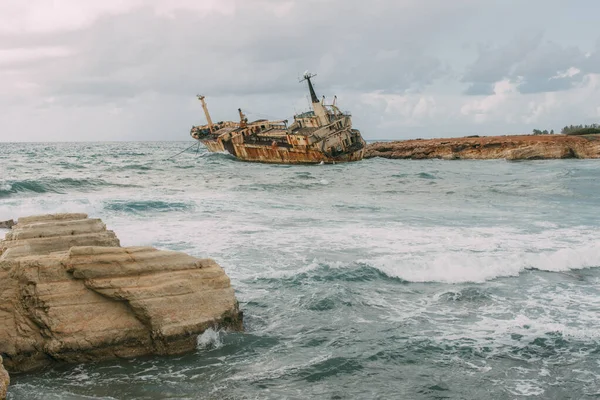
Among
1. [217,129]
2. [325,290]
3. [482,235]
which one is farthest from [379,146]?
[325,290]

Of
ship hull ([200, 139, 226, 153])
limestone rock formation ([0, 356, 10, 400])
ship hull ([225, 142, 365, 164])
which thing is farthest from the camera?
ship hull ([200, 139, 226, 153])

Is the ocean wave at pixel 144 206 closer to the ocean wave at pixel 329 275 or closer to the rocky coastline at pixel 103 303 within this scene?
the ocean wave at pixel 329 275

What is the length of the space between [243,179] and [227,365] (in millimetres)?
30728

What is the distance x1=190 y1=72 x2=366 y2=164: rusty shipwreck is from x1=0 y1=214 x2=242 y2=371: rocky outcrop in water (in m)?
45.6

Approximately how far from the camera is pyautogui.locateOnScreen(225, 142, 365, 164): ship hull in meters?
53.1

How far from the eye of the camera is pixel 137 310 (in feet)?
22.6

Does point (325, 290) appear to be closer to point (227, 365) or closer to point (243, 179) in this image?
point (227, 365)

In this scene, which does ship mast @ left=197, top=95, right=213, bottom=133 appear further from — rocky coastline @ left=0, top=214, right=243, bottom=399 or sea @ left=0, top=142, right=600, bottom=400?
rocky coastline @ left=0, top=214, right=243, bottom=399

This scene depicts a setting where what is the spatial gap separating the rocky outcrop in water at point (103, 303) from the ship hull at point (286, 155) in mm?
45659

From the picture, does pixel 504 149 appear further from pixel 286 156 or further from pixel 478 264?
pixel 478 264

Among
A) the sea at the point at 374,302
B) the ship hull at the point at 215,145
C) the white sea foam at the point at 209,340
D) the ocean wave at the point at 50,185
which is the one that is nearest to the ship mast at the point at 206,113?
the ship hull at the point at 215,145

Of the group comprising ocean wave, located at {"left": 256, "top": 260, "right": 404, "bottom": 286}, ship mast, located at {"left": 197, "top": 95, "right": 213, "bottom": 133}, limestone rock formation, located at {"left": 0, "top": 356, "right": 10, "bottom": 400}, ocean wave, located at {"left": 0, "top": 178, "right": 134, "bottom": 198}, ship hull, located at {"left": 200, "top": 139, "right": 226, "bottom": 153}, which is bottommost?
ocean wave, located at {"left": 256, "top": 260, "right": 404, "bottom": 286}

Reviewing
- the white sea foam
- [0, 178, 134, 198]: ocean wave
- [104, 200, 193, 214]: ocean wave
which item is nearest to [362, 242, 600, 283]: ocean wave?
the white sea foam

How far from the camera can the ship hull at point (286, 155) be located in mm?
53094
